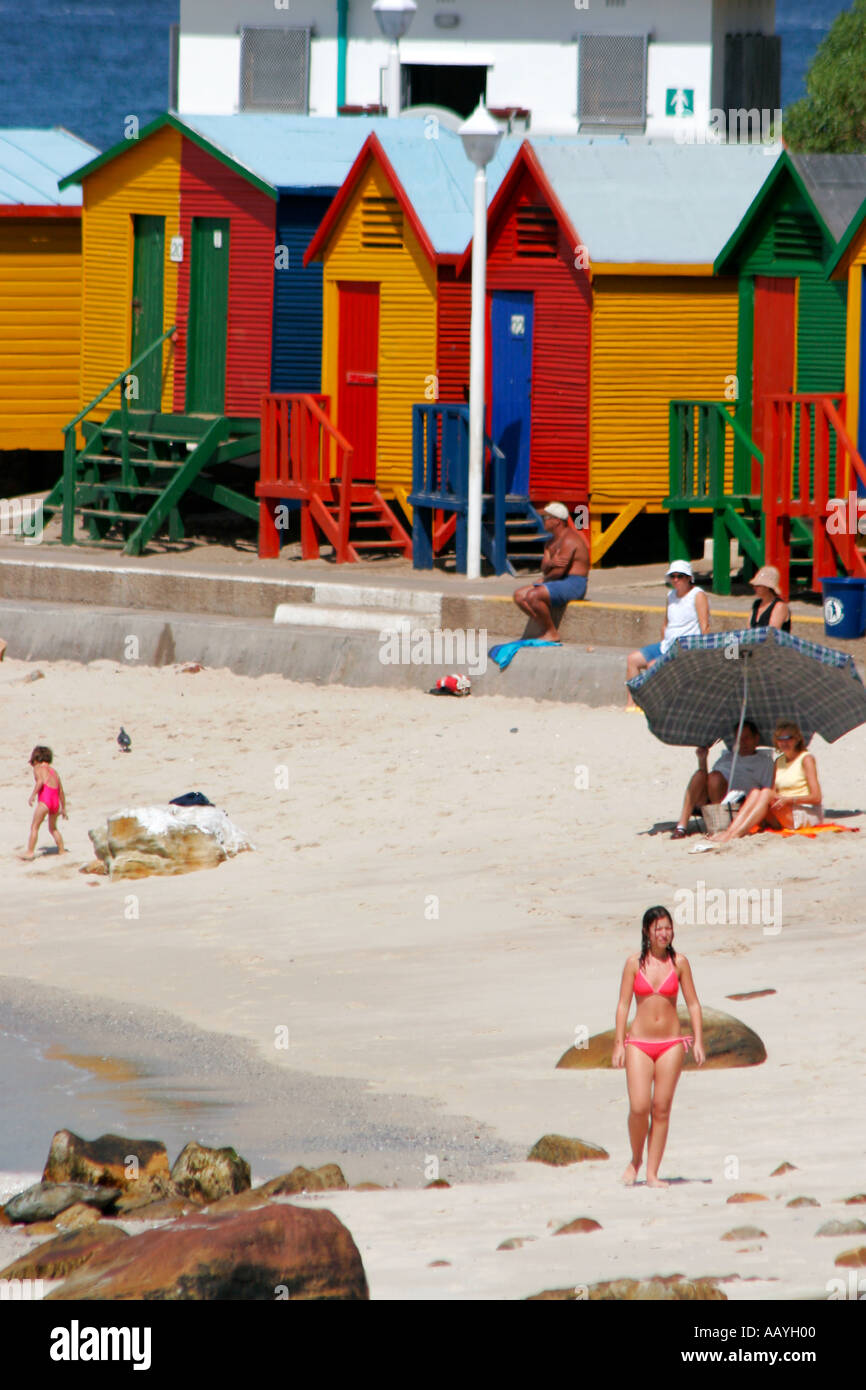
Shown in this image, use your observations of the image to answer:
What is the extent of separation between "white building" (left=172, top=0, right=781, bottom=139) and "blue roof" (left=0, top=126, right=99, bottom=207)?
4.90 m

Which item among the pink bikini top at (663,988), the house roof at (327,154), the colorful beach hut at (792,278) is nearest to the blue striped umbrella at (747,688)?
the pink bikini top at (663,988)

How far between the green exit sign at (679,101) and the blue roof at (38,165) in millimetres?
7984

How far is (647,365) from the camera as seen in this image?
20.6 metres

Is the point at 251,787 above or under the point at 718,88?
under

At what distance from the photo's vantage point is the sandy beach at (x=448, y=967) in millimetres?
7340

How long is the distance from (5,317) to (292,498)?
18.8 feet

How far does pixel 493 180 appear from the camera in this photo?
21.2 metres

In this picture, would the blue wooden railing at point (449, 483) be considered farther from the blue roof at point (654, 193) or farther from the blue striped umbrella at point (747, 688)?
the blue striped umbrella at point (747, 688)

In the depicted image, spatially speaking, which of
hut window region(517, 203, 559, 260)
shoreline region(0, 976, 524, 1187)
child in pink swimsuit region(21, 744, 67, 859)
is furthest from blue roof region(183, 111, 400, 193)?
shoreline region(0, 976, 524, 1187)
